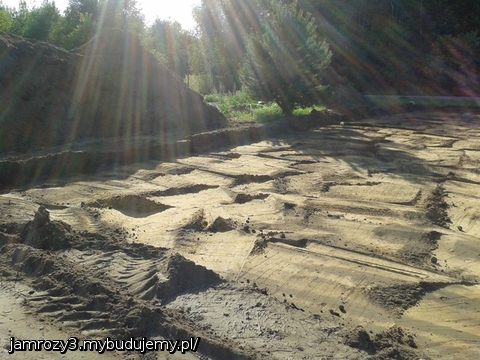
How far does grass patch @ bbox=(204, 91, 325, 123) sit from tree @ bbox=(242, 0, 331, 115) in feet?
A: 1.93

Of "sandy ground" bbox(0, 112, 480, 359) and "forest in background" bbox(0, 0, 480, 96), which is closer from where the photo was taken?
"sandy ground" bbox(0, 112, 480, 359)

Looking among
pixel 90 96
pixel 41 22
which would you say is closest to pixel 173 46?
pixel 41 22

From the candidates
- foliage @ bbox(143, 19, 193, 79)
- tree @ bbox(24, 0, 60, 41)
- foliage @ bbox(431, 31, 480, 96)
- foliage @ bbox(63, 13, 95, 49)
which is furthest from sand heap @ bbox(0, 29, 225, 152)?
foliage @ bbox(143, 19, 193, 79)

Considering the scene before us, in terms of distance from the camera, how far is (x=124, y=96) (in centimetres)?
1170

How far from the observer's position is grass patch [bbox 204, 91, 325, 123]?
559 inches

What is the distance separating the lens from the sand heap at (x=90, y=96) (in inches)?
394

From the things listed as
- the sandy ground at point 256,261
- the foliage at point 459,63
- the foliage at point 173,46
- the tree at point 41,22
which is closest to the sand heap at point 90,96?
the sandy ground at point 256,261

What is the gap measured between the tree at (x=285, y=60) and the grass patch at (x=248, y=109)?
0.59 m

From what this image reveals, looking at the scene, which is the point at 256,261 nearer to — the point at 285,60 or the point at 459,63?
the point at 285,60

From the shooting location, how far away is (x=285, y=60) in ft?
43.6

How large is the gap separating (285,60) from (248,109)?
303 centimetres

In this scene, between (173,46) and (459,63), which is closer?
(459,63)

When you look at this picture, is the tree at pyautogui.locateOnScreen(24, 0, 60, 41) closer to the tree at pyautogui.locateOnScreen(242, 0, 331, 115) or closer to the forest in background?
the forest in background

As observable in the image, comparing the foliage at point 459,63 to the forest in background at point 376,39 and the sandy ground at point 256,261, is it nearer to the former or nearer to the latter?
the forest in background at point 376,39
